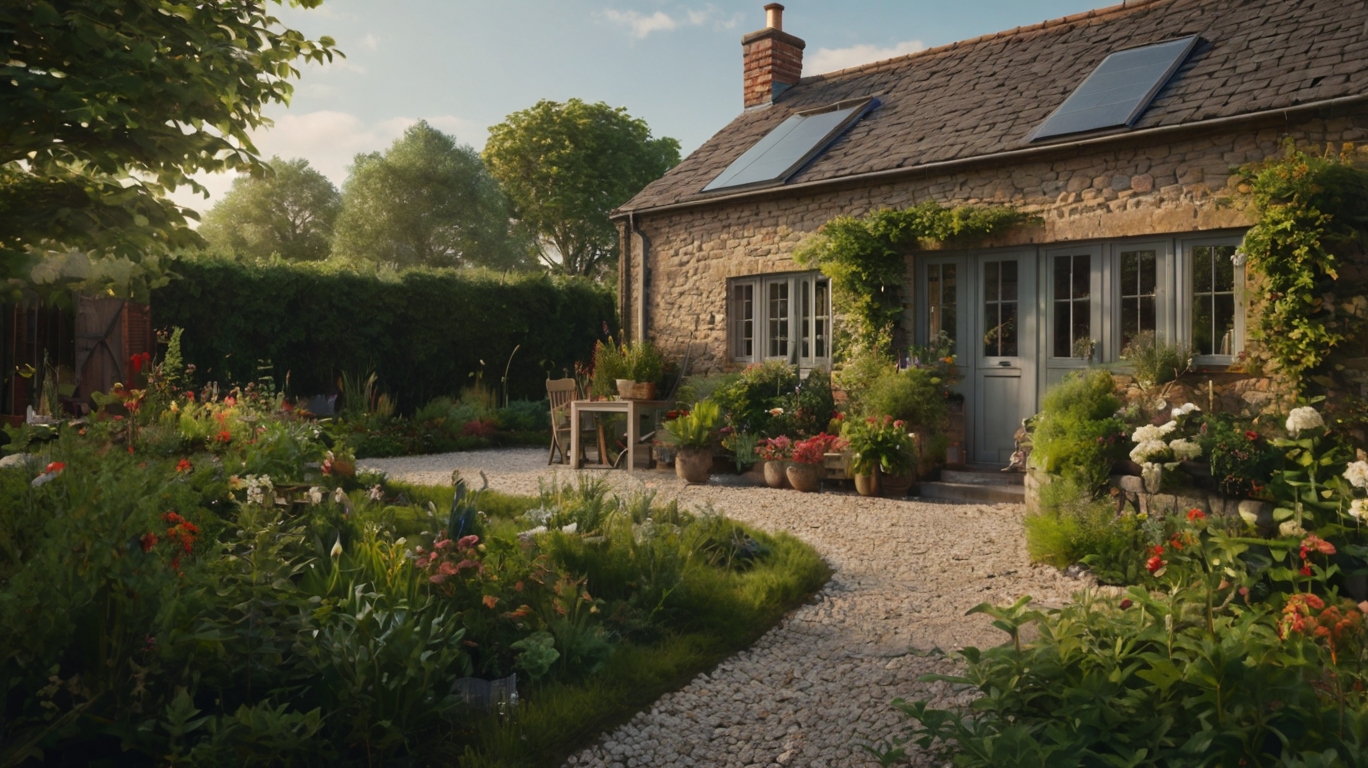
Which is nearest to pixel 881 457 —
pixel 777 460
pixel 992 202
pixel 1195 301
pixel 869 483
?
pixel 869 483

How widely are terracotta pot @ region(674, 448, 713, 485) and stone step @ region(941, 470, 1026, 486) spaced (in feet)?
7.69

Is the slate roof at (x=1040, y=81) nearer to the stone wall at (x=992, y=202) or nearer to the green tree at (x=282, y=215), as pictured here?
the stone wall at (x=992, y=202)

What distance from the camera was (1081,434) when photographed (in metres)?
6.36

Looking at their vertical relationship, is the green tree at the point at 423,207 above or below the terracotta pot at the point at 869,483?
above

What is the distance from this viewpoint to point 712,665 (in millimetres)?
4105

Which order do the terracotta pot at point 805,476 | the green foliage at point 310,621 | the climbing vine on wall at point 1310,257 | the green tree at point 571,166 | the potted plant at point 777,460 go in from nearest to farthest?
the green foliage at point 310,621 → the climbing vine on wall at point 1310,257 → the terracotta pot at point 805,476 → the potted plant at point 777,460 → the green tree at point 571,166

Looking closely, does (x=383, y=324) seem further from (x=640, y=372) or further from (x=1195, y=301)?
(x=1195, y=301)

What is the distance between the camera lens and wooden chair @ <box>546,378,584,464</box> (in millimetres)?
11281

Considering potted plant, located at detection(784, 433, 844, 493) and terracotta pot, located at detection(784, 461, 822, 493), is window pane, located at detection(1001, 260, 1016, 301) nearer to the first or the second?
potted plant, located at detection(784, 433, 844, 493)

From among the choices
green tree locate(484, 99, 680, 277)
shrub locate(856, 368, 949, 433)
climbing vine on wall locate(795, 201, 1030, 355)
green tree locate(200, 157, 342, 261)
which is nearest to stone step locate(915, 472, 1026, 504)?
shrub locate(856, 368, 949, 433)

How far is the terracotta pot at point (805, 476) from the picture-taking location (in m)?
8.88

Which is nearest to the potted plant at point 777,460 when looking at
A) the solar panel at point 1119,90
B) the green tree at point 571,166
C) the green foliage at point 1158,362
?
the green foliage at point 1158,362

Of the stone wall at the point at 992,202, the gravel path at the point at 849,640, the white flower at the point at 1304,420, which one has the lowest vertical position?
the gravel path at the point at 849,640

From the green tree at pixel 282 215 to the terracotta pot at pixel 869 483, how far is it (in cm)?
2807
